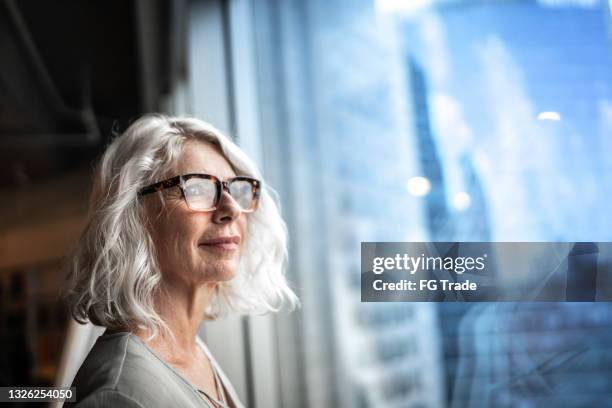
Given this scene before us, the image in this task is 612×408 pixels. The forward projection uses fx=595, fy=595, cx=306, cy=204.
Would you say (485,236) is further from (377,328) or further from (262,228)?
(262,228)

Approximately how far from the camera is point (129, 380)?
38.1 inches

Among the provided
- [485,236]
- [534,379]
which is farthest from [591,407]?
[485,236]

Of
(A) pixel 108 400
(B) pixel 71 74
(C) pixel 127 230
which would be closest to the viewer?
(A) pixel 108 400

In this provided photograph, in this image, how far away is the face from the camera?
1.15 m

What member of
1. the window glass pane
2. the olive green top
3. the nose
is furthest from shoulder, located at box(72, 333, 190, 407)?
the window glass pane

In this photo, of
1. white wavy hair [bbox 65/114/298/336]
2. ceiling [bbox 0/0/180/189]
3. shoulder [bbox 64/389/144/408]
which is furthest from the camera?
ceiling [bbox 0/0/180/189]

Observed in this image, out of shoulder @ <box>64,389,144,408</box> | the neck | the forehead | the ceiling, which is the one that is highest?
the ceiling

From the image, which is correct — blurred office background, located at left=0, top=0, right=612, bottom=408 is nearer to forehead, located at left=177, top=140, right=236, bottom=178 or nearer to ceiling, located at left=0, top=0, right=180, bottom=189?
forehead, located at left=177, top=140, right=236, bottom=178

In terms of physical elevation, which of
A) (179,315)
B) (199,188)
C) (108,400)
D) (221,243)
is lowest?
(108,400)

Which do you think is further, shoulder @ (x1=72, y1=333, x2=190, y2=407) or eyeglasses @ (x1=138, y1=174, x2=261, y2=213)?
eyeglasses @ (x1=138, y1=174, x2=261, y2=213)

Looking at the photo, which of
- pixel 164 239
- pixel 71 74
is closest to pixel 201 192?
pixel 164 239

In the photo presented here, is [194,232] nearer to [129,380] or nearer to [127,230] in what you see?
[127,230]

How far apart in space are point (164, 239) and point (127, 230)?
72 millimetres

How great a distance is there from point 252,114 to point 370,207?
19.3 inches
